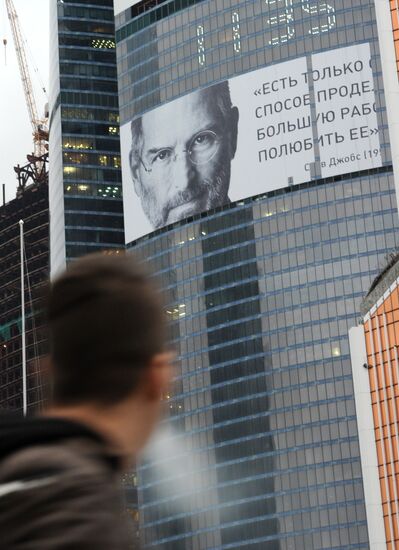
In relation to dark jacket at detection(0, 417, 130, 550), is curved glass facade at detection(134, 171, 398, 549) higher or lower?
higher

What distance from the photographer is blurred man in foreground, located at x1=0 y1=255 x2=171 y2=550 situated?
295 centimetres

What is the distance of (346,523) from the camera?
576 ft

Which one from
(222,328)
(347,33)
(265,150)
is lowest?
(222,328)

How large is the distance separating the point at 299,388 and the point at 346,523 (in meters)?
17.7

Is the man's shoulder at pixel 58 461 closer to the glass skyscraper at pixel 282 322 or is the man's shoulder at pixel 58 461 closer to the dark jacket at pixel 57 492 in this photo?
the dark jacket at pixel 57 492

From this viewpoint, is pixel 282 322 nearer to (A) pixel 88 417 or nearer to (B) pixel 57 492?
(A) pixel 88 417

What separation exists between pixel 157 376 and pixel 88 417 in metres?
0.21

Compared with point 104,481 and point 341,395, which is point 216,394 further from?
point 104,481

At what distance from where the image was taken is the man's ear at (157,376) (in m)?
3.36

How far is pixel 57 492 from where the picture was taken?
2.96 meters

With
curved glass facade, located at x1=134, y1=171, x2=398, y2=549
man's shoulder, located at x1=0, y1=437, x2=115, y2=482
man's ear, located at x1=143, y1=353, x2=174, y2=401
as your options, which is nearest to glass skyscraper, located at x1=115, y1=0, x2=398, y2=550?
curved glass facade, located at x1=134, y1=171, x2=398, y2=549

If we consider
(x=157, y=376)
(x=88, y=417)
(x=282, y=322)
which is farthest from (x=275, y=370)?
(x=88, y=417)

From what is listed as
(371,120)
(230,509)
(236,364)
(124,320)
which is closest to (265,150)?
(371,120)

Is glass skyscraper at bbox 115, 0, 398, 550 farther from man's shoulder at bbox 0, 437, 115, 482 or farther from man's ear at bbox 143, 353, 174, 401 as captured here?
man's shoulder at bbox 0, 437, 115, 482
